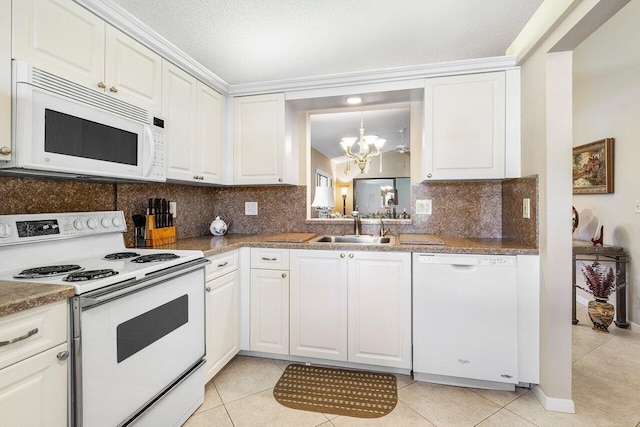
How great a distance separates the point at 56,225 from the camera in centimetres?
154

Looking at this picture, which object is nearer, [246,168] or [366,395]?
[366,395]

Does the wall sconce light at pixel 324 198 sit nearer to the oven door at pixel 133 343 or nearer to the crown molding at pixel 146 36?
the crown molding at pixel 146 36

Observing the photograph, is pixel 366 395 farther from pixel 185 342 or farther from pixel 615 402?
pixel 615 402

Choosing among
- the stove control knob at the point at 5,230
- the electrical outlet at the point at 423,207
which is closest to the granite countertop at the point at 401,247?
the electrical outlet at the point at 423,207

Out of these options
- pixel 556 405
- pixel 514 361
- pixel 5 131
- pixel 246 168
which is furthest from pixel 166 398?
pixel 556 405

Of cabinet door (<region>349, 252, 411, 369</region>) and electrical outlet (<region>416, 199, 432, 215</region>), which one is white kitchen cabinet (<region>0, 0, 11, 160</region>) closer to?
cabinet door (<region>349, 252, 411, 369</region>)

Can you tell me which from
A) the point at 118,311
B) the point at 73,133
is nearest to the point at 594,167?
the point at 118,311

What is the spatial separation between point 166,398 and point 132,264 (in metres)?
0.66

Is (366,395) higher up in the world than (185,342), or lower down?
lower down

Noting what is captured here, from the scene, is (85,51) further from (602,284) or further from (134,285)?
(602,284)

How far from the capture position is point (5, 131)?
1.15 meters

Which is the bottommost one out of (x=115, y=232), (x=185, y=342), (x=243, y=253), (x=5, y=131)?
(x=185, y=342)

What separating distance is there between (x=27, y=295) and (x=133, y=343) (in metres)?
0.46

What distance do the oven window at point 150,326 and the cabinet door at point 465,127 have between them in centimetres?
183
